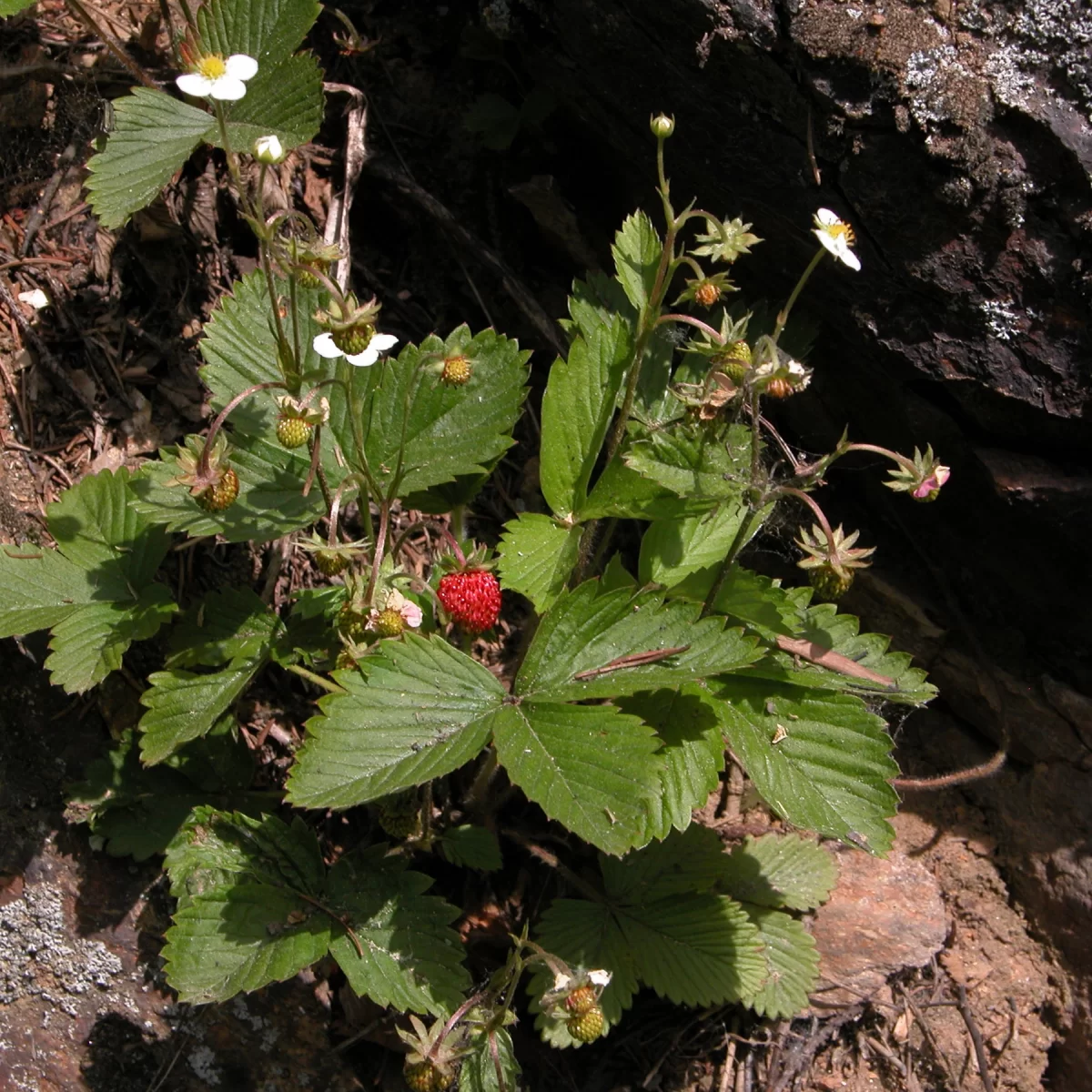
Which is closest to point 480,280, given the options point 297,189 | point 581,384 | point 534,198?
point 534,198

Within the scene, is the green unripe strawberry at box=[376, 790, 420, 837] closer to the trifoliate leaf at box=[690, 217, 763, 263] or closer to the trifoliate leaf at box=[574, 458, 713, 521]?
the trifoliate leaf at box=[574, 458, 713, 521]

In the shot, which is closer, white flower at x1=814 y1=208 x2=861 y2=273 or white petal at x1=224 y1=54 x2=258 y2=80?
white petal at x1=224 y1=54 x2=258 y2=80

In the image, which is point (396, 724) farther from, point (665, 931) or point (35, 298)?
point (35, 298)

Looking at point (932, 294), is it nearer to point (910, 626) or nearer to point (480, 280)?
point (910, 626)

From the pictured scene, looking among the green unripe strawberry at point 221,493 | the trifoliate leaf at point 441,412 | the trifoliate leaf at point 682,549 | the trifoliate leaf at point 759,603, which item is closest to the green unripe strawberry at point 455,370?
the trifoliate leaf at point 441,412

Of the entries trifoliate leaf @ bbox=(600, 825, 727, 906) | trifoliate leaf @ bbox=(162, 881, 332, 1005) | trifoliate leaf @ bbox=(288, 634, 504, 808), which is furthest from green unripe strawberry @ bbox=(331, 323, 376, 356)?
trifoliate leaf @ bbox=(600, 825, 727, 906)

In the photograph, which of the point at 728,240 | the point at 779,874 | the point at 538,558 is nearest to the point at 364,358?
the point at 538,558

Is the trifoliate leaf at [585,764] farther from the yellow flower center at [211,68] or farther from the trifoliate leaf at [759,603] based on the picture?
the yellow flower center at [211,68]
